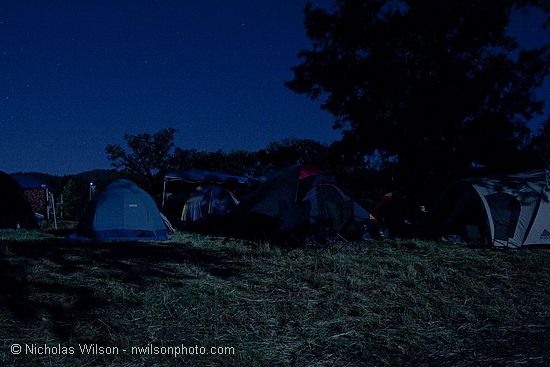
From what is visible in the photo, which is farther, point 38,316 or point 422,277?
point 422,277

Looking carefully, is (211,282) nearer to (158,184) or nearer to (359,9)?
(359,9)

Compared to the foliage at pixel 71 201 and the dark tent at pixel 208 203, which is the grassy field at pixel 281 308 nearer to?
the dark tent at pixel 208 203

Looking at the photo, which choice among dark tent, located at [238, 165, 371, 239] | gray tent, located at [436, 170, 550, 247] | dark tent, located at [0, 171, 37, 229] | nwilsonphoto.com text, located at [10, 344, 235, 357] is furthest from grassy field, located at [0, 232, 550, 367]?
dark tent, located at [0, 171, 37, 229]

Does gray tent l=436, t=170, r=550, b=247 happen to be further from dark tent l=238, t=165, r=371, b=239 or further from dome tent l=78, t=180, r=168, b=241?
dome tent l=78, t=180, r=168, b=241

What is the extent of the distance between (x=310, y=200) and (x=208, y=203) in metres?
6.25

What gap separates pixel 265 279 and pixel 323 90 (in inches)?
717

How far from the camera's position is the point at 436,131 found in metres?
20.7

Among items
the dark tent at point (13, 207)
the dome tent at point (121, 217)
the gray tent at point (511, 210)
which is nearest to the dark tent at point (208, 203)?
the dome tent at point (121, 217)

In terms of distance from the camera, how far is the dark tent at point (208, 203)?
54.5ft

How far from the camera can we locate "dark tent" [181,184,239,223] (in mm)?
16609

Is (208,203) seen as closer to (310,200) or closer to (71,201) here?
(310,200)

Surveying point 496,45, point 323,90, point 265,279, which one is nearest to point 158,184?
point 323,90

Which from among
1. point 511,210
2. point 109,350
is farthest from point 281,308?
point 511,210

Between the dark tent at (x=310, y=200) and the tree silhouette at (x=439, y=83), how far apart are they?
9365 millimetres
